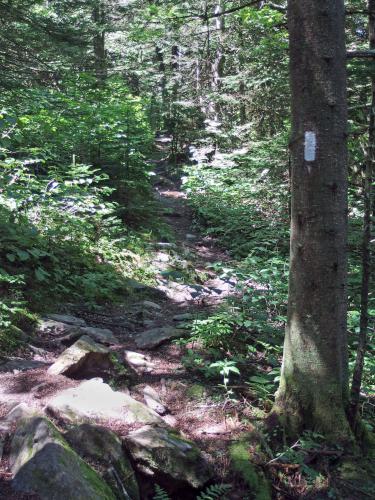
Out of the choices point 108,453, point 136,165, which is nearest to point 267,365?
point 108,453

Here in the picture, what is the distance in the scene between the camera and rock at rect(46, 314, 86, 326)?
5340 millimetres

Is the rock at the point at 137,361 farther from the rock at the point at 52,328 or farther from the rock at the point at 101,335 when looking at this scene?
the rock at the point at 52,328

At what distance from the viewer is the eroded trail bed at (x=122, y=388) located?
3.01m

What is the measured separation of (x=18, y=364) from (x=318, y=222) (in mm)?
3038

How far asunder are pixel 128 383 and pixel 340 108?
316 cm

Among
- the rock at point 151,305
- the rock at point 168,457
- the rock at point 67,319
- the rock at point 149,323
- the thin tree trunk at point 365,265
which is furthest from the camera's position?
the rock at point 151,305

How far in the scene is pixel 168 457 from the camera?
3029 mm

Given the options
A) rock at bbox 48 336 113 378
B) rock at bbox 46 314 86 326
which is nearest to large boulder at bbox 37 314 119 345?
rock at bbox 46 314 86 326

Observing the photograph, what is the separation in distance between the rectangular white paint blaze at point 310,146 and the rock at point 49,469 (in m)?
2.68

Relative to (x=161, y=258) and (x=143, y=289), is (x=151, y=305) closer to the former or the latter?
(x=143, y=289)

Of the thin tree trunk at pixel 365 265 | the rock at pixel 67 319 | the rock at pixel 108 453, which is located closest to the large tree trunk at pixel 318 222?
the thin tree trunk at pixel 365 265

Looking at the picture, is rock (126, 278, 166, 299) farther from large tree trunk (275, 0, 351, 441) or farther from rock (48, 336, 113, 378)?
large tree trunk (275, 0, 351, 441)

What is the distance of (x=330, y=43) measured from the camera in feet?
10.5

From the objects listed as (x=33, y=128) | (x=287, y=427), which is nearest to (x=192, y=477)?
(x=287, y=427)
